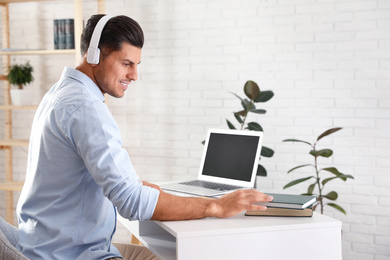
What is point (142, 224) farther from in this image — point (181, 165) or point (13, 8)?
point (13, 8)

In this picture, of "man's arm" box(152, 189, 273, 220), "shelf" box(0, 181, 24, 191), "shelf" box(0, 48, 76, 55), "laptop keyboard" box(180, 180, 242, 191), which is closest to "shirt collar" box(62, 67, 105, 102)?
"man's arm" box(152, 189, 273, 220)

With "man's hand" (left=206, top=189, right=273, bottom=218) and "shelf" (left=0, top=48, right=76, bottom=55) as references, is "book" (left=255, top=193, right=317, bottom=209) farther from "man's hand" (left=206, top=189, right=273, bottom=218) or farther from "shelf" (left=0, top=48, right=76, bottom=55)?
"shelf" (left=0, top=48, right=76, bottom=55)

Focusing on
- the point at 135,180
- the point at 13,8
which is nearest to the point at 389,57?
the point at 135,180

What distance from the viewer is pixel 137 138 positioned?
3.96 metres

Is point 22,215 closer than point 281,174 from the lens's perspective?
Yes

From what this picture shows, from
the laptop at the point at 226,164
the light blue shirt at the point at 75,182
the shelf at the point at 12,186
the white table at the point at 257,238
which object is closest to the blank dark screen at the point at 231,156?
the laptop at the point at 226,164

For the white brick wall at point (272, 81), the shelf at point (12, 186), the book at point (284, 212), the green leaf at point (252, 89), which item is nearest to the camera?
the book at point (284, 212)

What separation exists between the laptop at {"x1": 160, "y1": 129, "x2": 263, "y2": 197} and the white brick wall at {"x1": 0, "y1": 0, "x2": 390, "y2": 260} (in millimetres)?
1034

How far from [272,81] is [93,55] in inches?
79.9

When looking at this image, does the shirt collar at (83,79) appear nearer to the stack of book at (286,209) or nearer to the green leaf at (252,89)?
the stack of book at (286,209)

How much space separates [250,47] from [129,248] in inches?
73.6

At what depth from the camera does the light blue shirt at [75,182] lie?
1624mm

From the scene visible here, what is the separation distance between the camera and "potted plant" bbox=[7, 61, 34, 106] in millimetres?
3699

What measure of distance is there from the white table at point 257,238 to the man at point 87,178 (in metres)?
0.07
